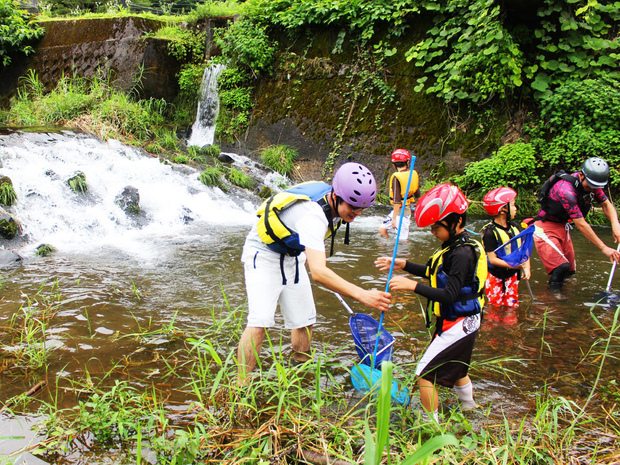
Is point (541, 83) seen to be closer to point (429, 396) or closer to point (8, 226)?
point (429, 396)

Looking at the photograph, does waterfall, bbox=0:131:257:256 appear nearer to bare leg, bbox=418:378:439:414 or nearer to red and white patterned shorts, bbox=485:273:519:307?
red and white patterned shorts, bbox=485:273:519:307

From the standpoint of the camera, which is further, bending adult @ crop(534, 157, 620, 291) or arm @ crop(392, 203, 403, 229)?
arm @ crop(392, 203, 403, 229)

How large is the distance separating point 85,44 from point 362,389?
55.4 ft

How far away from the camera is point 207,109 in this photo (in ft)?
50.1

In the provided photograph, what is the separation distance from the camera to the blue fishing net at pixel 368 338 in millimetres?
2922

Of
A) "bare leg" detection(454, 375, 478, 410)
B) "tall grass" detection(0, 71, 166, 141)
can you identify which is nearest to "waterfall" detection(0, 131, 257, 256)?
"tall grass" detection(0, 71, 166, 141)

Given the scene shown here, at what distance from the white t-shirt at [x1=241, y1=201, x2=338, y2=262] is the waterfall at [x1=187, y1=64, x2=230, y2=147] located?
12510mm

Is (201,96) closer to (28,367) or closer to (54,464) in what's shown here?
(28,367)

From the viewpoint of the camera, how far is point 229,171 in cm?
1202

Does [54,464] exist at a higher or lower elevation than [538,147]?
lower

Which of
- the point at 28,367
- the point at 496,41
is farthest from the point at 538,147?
the point at 28,367

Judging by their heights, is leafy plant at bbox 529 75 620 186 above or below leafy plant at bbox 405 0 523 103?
below

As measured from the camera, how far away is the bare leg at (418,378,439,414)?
271 cm

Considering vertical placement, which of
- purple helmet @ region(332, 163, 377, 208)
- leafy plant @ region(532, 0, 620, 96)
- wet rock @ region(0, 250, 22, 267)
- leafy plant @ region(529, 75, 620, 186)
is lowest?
wet rock @ region(0, 250, 22, 267)
